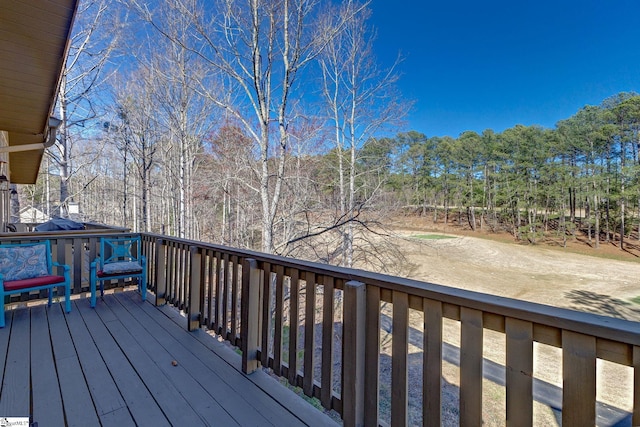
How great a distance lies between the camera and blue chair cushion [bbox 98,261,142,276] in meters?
3.84

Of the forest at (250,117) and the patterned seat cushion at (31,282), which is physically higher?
the forest at (250,117)

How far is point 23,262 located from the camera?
3445 mm

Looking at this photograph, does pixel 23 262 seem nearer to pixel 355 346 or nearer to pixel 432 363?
pixel 355 346

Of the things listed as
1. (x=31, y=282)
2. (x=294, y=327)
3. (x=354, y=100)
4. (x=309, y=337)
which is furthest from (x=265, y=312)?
(x=354, y=100)

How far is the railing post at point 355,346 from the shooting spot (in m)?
1.51

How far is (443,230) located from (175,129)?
2587 cm

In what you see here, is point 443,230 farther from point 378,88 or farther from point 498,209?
point 378,88

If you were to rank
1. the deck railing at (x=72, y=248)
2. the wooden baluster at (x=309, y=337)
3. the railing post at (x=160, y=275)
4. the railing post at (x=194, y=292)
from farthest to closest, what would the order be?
the deck railing at (x=72, y=248)
the railing post at (x=160, y=275)
the railing post at (x=194, y=292)
the wooden baluster at (x=309, y=337)

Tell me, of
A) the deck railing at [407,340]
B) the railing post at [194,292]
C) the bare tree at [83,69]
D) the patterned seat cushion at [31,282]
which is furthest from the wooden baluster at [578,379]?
the bare tree at [83,69]

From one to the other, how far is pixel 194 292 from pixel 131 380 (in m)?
0.98

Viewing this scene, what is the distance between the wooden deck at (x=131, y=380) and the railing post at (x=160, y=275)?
0.62 meters

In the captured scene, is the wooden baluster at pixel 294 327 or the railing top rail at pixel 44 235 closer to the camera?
the wooden baluster at pixel 294 327

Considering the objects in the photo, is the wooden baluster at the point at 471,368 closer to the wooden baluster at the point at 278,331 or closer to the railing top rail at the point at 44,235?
the wooden baluster at the point at 278,331

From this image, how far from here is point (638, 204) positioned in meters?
20.3
